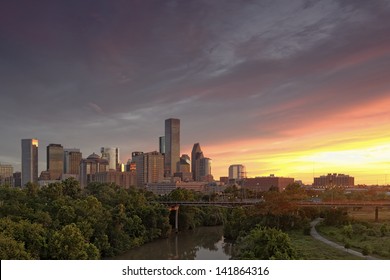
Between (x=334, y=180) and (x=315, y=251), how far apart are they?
4.07 ft

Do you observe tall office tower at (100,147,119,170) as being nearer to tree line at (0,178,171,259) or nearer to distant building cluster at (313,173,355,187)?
tree line at (0,178,171,259)

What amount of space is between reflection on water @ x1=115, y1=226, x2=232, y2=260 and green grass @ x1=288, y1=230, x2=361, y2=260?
142 cm

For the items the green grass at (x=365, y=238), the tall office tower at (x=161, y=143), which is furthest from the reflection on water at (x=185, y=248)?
the tall office tower at (x=161, y=143)

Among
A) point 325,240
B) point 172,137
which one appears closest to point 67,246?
point 172,137

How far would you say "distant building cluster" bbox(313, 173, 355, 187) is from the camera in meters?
5.21

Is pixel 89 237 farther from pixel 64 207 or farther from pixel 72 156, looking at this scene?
pixel 72 156

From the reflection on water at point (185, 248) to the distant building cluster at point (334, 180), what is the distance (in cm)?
210

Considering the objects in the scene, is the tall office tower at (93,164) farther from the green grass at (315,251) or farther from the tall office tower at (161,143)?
the green grass at (315,251)

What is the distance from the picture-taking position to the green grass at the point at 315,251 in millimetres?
4442

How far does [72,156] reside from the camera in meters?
5.17
